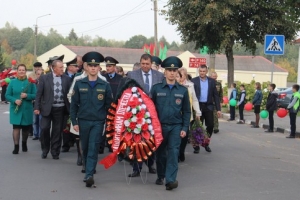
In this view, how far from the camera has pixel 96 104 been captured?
8.94m

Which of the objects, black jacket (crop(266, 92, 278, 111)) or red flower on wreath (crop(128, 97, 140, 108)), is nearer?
red flower on wreath (crop(128, 97, 140, 108))

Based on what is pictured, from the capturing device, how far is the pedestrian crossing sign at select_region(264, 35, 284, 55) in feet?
63.8

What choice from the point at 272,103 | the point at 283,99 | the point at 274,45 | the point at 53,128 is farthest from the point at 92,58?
the point at 283,99

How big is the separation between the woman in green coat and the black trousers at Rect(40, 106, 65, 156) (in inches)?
27.4

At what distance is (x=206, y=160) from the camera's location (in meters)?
11.9

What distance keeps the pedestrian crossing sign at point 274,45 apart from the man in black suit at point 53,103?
9.87 meters

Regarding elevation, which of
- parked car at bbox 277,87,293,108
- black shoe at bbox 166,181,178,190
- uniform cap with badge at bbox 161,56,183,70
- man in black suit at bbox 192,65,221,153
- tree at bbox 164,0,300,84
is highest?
tree at bbox 164,0,300,84

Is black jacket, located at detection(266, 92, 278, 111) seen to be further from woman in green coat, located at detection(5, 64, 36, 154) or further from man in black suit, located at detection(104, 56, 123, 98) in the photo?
woman in green coat, located at detection(5, 64, 36, 154)

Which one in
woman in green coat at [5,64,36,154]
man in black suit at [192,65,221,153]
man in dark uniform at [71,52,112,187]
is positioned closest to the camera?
man in dark uniform at [71,52,112,187]

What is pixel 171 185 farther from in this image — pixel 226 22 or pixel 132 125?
pixel 226 22

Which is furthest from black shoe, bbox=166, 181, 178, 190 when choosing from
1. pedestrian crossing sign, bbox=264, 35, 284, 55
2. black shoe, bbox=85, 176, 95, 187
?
pedestrian crossing sign, bbox=264, 35, 284, 55

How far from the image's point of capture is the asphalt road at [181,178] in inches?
327

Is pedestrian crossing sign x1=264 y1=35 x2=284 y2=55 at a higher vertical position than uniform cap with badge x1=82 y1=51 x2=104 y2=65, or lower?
higher

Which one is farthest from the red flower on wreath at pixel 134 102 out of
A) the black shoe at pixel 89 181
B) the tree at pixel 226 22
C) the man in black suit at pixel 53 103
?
the tree at pixel 226 22
